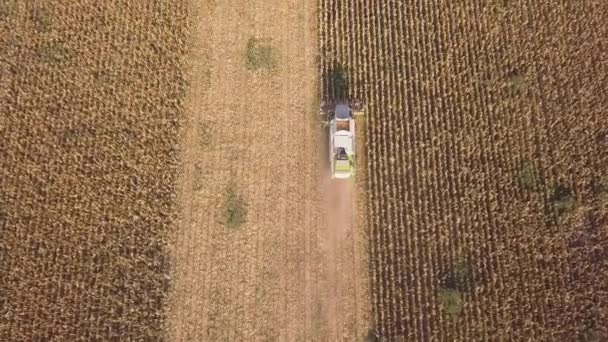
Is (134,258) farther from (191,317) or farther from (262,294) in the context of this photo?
(262,294)

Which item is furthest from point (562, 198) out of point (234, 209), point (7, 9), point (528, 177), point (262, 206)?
point (7, 9)

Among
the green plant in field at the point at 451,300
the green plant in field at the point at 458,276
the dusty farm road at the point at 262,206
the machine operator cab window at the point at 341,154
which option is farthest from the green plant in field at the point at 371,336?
the machine operator cab window at the point at 341,154

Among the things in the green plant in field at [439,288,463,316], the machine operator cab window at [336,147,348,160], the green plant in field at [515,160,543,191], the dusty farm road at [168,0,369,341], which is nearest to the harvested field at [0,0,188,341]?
the dusty farm road at [168,0,369,341]

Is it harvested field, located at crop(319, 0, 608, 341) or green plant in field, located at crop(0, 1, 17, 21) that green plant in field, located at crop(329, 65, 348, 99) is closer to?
harvested field, located at crop(319, 0, 608, 341)

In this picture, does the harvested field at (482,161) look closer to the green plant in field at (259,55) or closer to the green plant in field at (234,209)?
the green plant in field at (259,55)

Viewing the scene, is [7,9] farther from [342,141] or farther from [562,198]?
[562,198]
